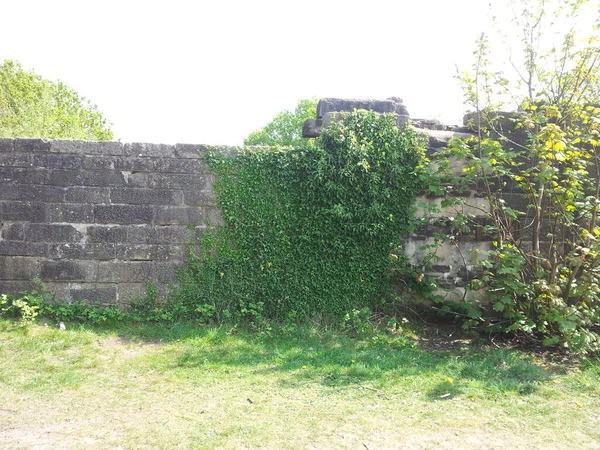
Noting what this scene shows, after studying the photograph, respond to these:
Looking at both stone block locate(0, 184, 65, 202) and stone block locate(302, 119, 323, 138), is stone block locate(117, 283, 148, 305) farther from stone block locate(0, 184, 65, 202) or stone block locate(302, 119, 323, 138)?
stone block locate(302, 119, 323, 138)

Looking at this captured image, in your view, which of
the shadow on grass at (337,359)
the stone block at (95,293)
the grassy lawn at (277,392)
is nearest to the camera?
the grassy lawn at (277,392)

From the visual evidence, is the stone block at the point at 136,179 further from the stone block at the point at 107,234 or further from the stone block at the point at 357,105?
the stone block at the point at 357,105

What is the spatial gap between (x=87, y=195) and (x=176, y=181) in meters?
1.02

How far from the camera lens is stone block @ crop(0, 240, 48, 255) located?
564 centimetres

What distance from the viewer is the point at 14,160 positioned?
5.66 meters

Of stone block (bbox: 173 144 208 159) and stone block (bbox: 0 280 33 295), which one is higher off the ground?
stone block (bbox: 173 144 208 159)

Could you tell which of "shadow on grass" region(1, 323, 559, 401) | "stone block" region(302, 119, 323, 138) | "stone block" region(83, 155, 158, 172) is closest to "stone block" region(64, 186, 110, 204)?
"stone block" region(83, 155, 158, 172)

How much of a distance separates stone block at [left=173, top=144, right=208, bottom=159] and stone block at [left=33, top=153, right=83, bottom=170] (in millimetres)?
A: 1102

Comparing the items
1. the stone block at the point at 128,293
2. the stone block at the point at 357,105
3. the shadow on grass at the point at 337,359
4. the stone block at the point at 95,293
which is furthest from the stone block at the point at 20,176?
the stone block at the point at 357,105

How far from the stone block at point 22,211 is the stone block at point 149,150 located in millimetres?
1173

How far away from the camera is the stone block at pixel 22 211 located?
5.64 meters

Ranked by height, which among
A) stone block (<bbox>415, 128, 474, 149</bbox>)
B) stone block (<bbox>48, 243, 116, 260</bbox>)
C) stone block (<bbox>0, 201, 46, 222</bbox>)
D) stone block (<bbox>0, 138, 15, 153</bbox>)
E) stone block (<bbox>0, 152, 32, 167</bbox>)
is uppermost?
stone block (<bbox>415, 128, 474, 149</bbox>)

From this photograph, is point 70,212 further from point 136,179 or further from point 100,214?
point 136,179

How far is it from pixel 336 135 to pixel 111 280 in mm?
3148
